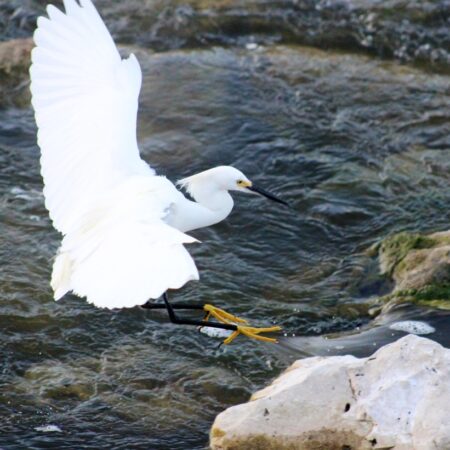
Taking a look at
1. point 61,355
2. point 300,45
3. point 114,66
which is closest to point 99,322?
point 61,355

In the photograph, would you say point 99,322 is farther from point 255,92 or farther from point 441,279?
point 255,92

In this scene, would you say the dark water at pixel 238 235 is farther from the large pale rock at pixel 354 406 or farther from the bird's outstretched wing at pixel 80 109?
the bird's outstretched wing at pixel 80 109

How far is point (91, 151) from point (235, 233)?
159 cm

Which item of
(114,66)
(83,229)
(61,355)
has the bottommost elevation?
(61,355)

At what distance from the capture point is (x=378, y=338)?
508cm

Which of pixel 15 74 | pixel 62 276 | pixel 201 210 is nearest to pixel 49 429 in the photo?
pixel 62 276

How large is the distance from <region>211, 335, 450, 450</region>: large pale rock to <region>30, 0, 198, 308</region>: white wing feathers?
0.88m

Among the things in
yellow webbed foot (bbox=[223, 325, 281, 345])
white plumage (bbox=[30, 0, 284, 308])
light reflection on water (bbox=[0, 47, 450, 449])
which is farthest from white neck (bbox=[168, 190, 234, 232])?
light reflection on water (bbox=[0, 47, 450, 449])

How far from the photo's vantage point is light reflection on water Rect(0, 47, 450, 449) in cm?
491

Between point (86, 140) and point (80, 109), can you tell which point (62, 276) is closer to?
point (86, 140)

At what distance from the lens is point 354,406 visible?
13.1 ft

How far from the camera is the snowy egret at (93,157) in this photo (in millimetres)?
4812

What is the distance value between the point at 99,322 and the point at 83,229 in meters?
0.89

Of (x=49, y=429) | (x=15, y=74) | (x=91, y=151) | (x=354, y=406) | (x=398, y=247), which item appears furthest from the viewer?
(x=15, y=74)
